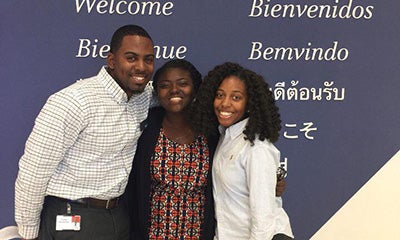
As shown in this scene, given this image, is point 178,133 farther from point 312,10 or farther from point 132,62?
point 312,10

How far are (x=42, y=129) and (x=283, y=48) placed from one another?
4.22 ft

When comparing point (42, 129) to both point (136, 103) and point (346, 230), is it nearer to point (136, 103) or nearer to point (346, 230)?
point (136, 103)

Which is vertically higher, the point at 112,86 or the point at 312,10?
the point at 312,10

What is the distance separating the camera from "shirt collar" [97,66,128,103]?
1.50 metres

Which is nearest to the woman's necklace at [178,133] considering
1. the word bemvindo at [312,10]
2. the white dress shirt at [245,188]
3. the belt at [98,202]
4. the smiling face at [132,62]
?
the white dress shirt at [245,188]

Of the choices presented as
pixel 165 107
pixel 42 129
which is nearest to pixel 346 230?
pixel 165 107

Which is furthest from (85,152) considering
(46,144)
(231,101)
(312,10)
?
(312,10)

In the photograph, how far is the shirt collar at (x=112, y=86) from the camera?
1499 millimetres

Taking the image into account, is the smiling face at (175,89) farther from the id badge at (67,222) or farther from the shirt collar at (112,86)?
the id badge at (67,222)

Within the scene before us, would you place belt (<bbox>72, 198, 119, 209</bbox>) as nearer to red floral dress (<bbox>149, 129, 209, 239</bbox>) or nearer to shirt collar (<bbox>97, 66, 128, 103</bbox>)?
red floral dress (<bbox>149, 129, 209, 239</bbox>)

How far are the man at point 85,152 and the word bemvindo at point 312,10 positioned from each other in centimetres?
80

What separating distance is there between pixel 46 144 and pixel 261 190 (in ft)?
2.53

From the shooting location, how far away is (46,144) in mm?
1374

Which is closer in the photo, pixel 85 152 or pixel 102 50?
pixel 85 152
